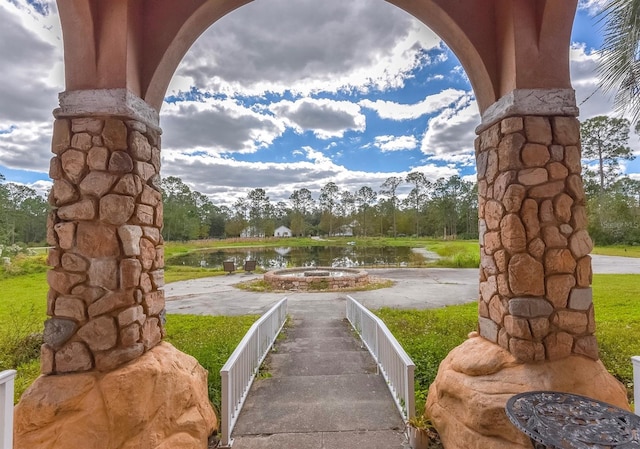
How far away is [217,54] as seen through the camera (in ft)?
23.6

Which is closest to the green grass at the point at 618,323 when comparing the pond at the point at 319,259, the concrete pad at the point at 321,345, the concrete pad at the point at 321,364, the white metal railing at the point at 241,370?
the concrete pad at the point at 321,364

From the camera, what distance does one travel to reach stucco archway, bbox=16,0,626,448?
2.38m

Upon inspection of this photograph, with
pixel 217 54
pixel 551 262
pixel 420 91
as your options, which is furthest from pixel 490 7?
pixel 420 91

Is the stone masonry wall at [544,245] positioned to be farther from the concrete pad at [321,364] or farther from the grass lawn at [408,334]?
the concrete pad at [321,364]

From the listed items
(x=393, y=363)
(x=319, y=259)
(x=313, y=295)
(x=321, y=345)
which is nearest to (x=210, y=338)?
(x=321, y=345)

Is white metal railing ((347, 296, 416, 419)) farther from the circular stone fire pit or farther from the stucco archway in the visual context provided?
the circular stone fire pit

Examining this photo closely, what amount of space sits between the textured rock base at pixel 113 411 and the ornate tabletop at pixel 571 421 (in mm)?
2268

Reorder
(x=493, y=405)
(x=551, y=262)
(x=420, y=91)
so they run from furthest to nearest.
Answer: (x=420, y=91), (x=551, y=262), (x=493, y=405)

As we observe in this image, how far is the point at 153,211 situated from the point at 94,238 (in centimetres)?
51

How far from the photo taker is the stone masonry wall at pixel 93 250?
2348 mm

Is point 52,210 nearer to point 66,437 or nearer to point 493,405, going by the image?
point 66,437

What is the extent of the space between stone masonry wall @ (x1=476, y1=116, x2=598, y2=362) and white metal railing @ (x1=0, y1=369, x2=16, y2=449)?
3340mm

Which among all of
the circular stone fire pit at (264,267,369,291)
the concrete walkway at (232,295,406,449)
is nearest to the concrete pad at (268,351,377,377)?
the concrete walkway at (232,295,406,449)

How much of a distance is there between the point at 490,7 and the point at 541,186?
1.67 m
